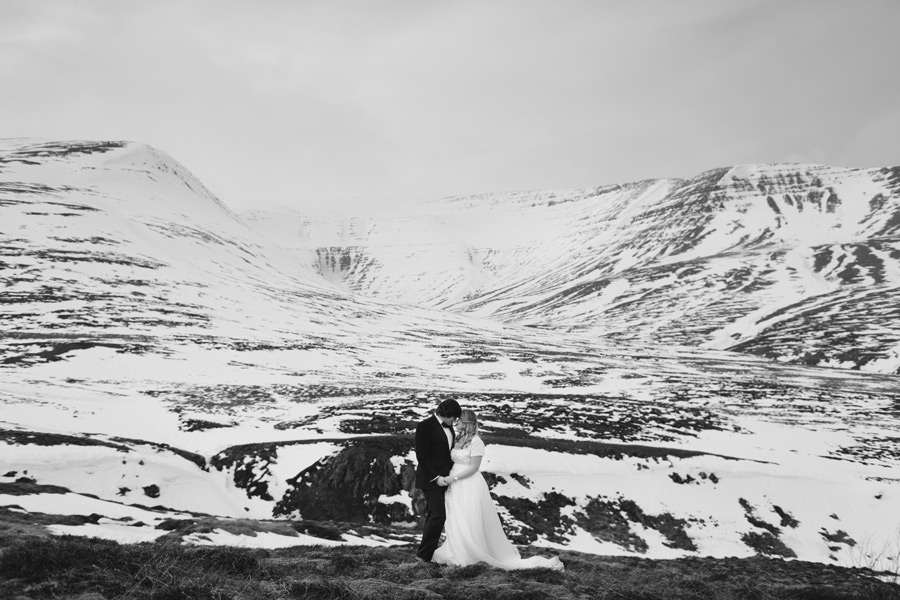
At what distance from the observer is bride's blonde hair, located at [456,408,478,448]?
1044cm

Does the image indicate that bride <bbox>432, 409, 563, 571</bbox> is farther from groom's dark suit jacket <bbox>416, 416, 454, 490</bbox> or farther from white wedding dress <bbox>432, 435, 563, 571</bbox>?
groom's dark suit jacket <bbox>416, 416, 454, 490</bbox>

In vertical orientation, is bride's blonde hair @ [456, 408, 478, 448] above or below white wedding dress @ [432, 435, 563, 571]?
above

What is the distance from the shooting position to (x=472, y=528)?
10.3 metres

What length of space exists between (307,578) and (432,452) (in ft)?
10.5

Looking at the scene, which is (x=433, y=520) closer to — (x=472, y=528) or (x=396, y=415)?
(x=472, y=528)

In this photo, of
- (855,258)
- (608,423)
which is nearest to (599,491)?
(608,423)

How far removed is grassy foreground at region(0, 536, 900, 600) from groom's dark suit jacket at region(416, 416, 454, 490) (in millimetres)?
1616

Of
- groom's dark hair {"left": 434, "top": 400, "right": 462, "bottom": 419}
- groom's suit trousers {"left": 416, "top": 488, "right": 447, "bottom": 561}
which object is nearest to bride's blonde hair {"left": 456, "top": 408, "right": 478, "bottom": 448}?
groom's dark hair {"left": 434, "top": 400, "right": 462, "bottom": 419}

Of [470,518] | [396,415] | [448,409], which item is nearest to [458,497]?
[470,518]

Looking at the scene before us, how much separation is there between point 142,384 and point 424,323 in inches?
3681

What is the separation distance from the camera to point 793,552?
2089cm

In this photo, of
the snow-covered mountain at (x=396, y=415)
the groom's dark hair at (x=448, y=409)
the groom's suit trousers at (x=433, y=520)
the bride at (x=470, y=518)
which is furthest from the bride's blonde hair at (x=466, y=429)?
the snow-covered mountain at (x=396, y=415)

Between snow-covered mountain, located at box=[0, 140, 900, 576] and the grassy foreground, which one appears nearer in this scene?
the grassy foreground

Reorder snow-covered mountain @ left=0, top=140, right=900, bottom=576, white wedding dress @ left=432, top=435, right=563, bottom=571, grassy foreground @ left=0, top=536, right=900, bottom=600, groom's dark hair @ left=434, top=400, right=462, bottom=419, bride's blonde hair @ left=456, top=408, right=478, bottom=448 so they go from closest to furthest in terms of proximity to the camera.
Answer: grassy foreground @ left=0, top=536, right=900, bottom=600 < white wedding dress @ left=432, top=435, right=563, bottom=571 < bride's blonde hair @ left=456, top=408, right=478, bottom=448 < groom's dark hair @ left=434, top=400, right=462, bottom=419 < snow-covered mountain @ left=0, top=140, right=900, bottom=576
